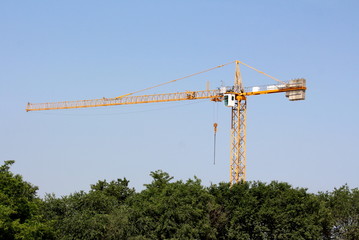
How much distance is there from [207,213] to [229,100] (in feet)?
168

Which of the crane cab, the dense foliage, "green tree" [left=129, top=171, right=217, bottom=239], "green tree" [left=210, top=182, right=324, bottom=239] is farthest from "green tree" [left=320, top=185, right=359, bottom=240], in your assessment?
the crane cab

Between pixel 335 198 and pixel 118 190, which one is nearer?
pixel 335 198

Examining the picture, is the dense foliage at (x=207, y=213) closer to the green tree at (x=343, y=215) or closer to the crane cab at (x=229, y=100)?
the green tree at (x=343, y=215)

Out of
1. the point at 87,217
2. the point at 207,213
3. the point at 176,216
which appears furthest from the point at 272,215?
the point at 87,217

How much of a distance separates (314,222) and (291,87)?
46553 mm

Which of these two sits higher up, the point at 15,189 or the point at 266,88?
the point at 266,88

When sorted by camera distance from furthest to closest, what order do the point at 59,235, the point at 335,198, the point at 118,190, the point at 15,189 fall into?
the point at 118,190
the point at 335,198
the point at 59,235
the point at 15,189

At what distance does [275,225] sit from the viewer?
8862 cm

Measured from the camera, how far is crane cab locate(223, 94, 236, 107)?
13629 cm

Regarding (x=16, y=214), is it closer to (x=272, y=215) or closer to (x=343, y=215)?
(x=272, y=215)

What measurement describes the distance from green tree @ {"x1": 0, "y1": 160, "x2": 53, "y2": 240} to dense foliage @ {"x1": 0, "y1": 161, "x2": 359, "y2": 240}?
15.8ft

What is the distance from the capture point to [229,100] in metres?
137

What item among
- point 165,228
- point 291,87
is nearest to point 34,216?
point 165,228

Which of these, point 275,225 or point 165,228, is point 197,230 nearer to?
point 165,228
